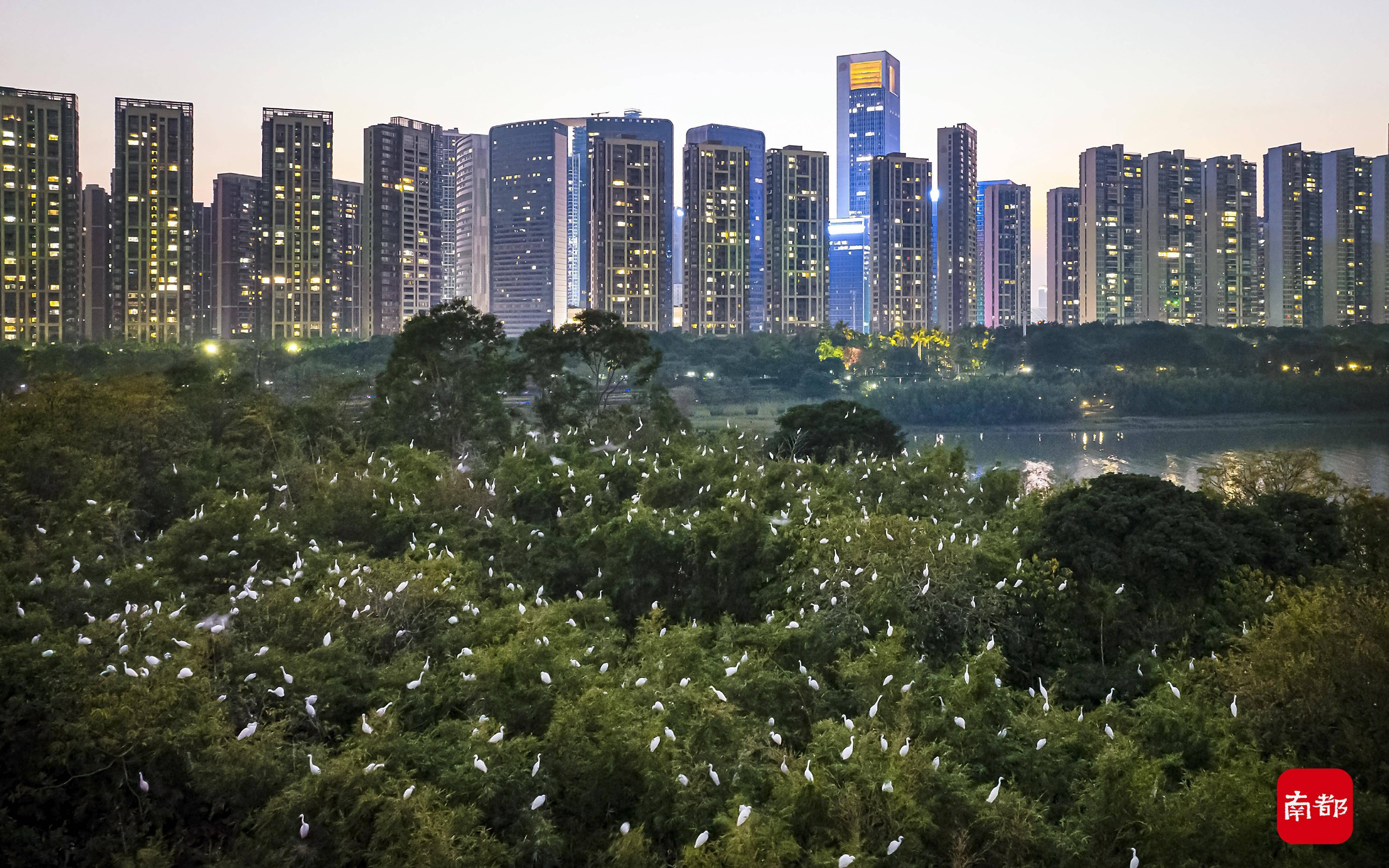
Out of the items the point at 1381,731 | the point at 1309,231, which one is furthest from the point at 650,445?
the point at 1309,231

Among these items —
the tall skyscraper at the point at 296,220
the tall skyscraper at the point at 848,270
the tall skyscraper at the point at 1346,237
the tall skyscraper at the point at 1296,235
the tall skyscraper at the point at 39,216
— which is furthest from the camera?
the tall skyscraper at the point at 848,270

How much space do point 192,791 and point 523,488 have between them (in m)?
8.34

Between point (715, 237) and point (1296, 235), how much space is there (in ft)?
144

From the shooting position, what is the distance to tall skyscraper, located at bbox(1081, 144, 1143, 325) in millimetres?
81500

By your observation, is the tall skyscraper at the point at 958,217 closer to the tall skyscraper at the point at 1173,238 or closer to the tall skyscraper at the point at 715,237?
the tall skyscraper at the point at 1173,238

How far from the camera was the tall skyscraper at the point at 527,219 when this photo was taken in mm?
112688

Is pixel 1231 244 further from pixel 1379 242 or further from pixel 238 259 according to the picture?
pixel 238 259

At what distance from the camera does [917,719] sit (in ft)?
27.0

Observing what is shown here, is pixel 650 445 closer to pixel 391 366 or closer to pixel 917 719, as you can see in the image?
pixel 391 366

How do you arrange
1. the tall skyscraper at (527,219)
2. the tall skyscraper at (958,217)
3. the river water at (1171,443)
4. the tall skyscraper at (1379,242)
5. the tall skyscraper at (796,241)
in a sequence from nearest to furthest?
the river water at (1171,443)
the tall skyscraper at (1379,242)
the tall skyscraper at (796,241)
the tall skyscraper at (958,217)
the tall skyscraper at (527,219)

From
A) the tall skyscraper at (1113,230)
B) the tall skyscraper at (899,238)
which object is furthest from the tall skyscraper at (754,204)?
the tall skyscraper at (1113,230)

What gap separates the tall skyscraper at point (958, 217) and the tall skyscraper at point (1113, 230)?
21867 millimetres

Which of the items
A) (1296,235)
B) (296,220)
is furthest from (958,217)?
(296,220)

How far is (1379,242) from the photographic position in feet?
251
